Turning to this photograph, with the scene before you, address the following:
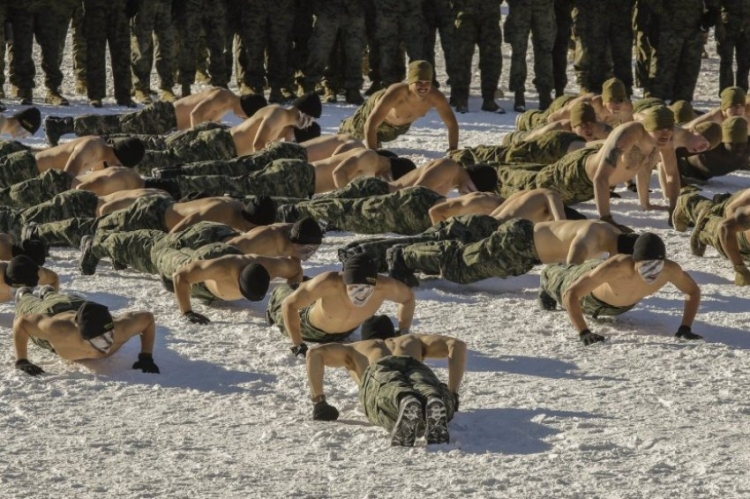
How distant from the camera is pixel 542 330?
8.49 meters

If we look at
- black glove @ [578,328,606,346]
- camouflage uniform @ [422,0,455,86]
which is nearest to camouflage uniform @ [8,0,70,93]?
camouflage uniform @ [422,0,455,86]

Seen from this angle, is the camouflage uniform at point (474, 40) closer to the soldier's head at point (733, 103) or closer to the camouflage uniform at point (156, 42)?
the camouflage uniform at point (156, 42)

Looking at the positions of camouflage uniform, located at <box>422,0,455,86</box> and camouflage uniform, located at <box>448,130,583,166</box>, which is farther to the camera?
camouflage uniform, located at <box>422,0,455,86</box>

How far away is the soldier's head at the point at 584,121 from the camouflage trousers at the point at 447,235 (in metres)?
2.84

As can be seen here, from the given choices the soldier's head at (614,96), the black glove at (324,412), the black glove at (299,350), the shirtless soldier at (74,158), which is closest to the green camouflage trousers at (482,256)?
the black glove at (299,350)

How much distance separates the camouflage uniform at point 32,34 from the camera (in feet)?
50.8

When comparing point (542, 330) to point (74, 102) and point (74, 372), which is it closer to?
point (74, 372)

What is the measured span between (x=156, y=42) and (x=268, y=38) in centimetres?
112

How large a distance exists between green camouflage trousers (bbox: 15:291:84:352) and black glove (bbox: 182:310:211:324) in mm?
694

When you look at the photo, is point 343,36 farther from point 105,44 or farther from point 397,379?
point 397,379

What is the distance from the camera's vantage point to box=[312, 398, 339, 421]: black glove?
276 inches

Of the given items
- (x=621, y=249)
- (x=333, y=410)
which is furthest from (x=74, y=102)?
(x=333, y=410)

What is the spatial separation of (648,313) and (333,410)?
245 cm

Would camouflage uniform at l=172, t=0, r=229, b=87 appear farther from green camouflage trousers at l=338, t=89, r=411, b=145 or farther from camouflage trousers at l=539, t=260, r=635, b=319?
camouflage trousers at l=539, t=260, r=635, b=319
